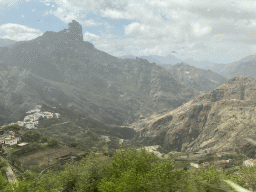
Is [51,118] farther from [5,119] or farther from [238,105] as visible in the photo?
[238,105]

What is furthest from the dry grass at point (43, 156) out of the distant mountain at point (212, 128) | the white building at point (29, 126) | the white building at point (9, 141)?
the distant mountain at point (212, 128)

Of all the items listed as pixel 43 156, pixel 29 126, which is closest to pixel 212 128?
pixel 43 156

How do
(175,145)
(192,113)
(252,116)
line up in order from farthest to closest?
1. (192,113)
2. (175,145)
3. (252,116)

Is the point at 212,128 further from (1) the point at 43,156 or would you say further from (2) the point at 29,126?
(2) the point at 29,126

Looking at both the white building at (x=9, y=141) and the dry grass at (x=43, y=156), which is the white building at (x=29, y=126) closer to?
the white building at (x=9, y=141)

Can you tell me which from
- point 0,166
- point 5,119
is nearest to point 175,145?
point 0,166

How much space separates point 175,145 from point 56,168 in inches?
4399

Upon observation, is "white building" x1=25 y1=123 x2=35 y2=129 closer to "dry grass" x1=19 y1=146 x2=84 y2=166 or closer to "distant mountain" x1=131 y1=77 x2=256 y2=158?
"dry grass" x1=19 y1=146 x2=84 y2=166

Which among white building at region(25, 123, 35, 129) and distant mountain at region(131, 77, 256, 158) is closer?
distant mountain at region(131, 77, 256, 158)

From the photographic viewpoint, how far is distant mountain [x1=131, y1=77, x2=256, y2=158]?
345ft

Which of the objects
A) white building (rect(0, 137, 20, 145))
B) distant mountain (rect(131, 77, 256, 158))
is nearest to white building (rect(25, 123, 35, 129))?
white building (rect(0, 137, 20, 145))

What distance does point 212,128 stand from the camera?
127375mm

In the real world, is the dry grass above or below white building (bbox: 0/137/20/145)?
below

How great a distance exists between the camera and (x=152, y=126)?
173 metres
